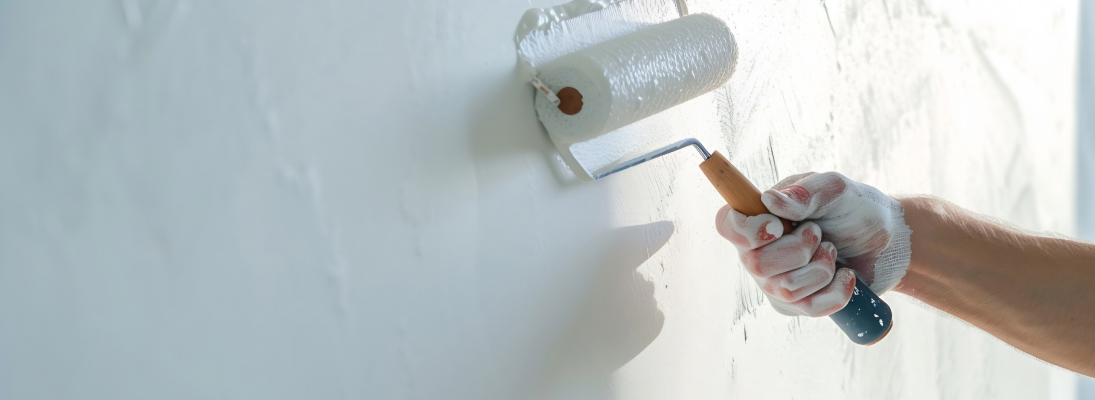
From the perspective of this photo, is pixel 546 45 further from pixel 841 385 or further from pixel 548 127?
pixel 841 385

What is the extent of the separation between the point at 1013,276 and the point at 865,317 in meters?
0.35

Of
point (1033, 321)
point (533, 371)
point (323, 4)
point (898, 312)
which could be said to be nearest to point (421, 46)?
point (323, 4)

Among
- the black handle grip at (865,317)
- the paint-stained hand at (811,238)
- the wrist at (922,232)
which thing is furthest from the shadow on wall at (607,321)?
the wrist at (922,232)

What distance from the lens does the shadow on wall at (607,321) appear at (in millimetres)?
743

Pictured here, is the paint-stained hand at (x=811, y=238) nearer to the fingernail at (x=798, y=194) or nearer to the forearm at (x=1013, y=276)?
the fingernail at (x=798, y=194)

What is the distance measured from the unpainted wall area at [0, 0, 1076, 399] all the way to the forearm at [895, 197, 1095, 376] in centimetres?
20

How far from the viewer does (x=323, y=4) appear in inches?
20.7

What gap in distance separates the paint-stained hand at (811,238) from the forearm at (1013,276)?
0.42ft

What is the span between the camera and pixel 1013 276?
968 mm

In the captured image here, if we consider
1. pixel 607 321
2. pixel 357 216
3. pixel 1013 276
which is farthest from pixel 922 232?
pixel 357 216

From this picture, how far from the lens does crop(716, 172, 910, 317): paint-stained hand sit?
0.75m

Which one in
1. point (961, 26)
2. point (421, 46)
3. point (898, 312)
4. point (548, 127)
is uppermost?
point (421, 46)

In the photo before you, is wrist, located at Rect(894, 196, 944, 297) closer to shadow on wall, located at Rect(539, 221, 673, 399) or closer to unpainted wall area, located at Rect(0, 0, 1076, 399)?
unpainted wall area, located at Rect(0, 0, 1076, 399)

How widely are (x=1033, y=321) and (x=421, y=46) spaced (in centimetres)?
93
